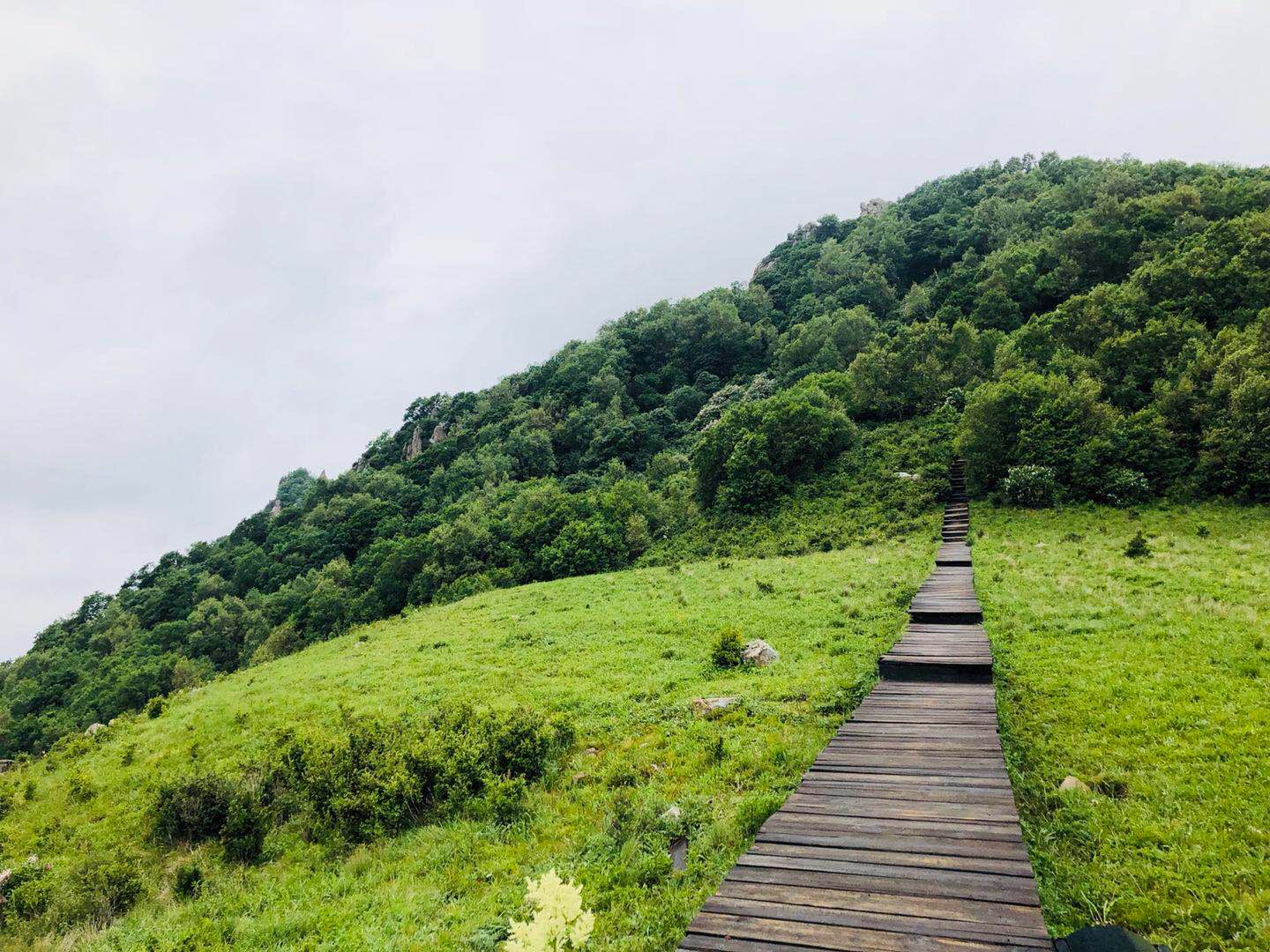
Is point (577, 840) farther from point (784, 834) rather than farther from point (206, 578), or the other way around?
point (206, 578)

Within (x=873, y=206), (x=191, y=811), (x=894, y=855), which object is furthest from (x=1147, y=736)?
(x=873, y=206)

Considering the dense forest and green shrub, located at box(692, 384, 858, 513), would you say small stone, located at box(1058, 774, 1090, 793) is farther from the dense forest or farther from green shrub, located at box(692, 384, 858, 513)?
green shrub, located at box(692, 384, 858, 513)

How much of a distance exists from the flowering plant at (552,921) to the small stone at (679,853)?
3.55 metres

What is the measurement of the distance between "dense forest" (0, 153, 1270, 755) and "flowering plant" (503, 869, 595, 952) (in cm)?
3587

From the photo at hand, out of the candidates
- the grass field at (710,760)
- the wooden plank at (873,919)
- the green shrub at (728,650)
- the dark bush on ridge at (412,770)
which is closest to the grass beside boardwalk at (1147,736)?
the grass field at (710,760)

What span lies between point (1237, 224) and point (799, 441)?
36004 millimetres

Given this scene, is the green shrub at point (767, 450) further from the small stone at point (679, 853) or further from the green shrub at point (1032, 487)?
the small stone at point (679, 853)

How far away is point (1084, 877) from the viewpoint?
19.5 feet

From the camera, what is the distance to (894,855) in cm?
514

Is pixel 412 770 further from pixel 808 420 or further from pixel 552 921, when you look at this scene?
pixel 808 420

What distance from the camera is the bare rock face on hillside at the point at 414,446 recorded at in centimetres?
11348

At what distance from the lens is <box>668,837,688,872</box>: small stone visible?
23.5 feet

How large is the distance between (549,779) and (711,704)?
3.79 metres

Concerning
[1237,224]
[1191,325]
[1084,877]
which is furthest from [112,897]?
[1237,224]
